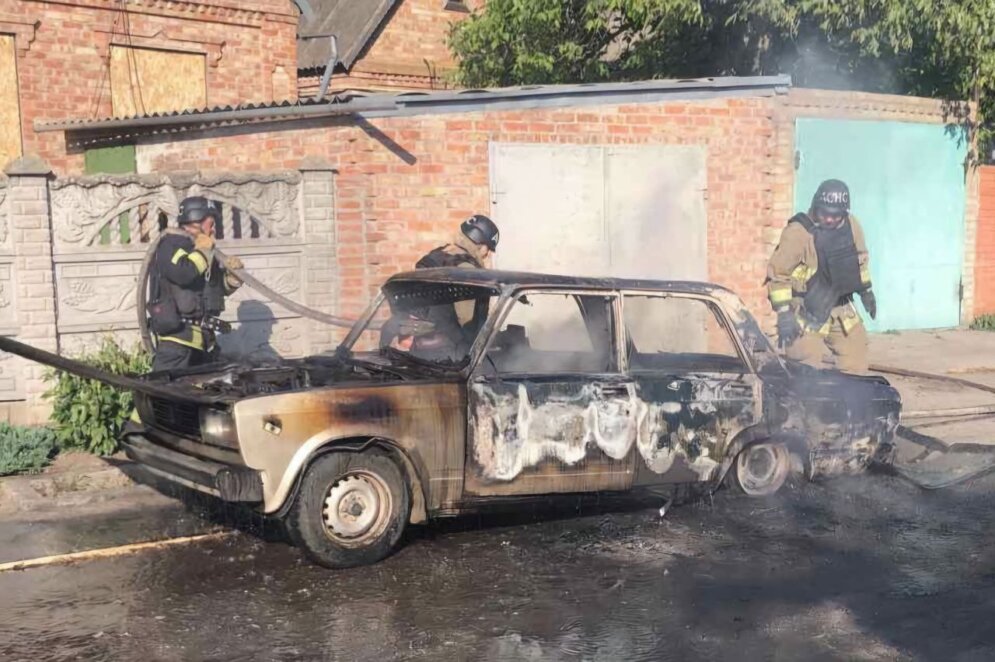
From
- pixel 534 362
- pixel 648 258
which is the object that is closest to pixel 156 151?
pixel 648 258

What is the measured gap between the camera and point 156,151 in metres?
12.0

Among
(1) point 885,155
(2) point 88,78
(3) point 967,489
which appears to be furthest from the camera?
(2) point 88,78

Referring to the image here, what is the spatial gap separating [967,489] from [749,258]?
5269 mm

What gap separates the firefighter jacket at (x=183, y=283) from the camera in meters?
7.23

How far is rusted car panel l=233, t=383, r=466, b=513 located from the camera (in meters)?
5.11

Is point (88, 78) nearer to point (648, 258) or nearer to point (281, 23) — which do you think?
point (281, 23)

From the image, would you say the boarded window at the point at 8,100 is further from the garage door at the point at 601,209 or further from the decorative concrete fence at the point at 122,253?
the garage door at the point at 601,209

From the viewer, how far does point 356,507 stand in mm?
5371

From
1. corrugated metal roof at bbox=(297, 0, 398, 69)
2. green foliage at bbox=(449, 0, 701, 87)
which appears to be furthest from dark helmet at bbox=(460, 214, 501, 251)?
corrugated metal roof at bbox=(297, 0, 398, 69)

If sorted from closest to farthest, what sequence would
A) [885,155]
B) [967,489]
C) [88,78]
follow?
[967,489] < [885,155] < [88,78]

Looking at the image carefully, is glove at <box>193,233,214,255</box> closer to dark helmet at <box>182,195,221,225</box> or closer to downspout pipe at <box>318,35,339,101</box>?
dark helmet at <box>182,195,221,225</box>

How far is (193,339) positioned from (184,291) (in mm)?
328

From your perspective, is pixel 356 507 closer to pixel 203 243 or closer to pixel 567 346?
pixel 567 346

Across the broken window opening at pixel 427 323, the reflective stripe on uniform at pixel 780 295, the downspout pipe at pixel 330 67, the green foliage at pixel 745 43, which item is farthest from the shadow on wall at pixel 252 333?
the downspout pipe at pixel 330 67
